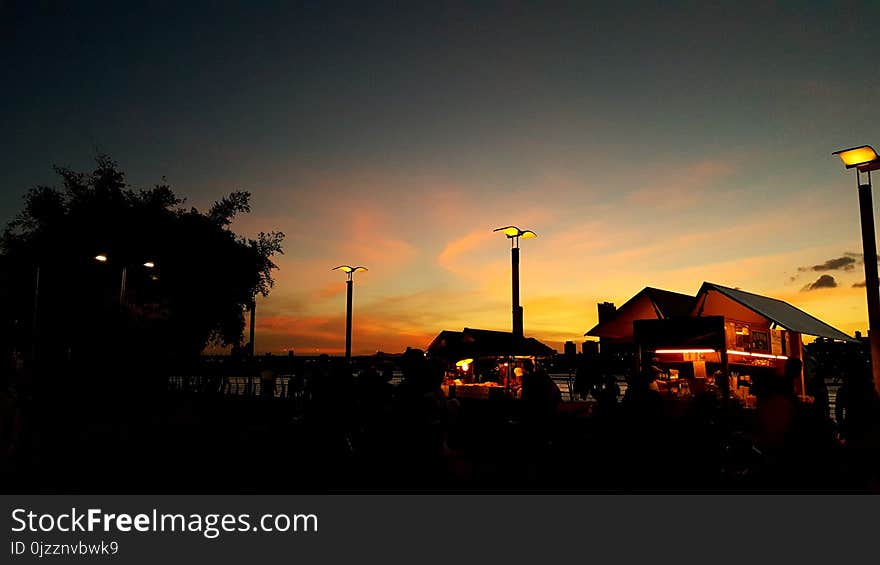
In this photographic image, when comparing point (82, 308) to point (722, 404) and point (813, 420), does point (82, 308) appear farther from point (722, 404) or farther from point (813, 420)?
point (813, 420)

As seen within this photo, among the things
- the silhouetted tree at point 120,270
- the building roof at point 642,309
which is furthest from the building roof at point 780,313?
the silhouetted tree at point 120,270

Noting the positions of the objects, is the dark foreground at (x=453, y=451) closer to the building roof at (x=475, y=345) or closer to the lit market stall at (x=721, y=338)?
the lit market stall at (x=721, y=338)

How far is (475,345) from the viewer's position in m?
15.6

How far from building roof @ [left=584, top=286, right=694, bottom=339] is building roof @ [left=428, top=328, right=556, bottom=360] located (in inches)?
104

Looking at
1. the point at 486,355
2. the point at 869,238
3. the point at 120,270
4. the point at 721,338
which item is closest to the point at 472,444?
the point at 486,355

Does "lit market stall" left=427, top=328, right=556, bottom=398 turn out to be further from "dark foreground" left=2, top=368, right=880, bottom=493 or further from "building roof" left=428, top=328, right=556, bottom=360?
"dark foreground" left=2, top=368, right=880, bottom=493

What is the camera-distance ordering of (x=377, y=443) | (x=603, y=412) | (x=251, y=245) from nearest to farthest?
(x=377, y=443) < (x=603, y=412) < (x=251, y=245)

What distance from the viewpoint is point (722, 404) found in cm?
927

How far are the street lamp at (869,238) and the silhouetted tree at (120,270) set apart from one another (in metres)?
20.2

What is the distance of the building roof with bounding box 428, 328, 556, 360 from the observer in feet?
50.9

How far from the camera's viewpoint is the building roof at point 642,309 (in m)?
12.9
